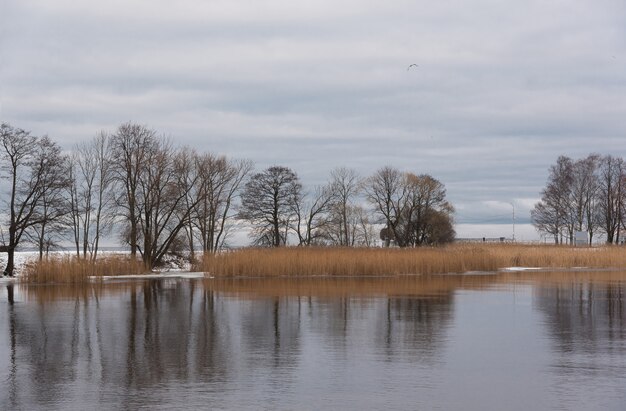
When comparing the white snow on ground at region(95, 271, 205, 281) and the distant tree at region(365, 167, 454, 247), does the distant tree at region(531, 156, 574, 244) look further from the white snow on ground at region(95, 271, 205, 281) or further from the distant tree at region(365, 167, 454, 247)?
the white snow on ground at region(95, 271, 205, 281)

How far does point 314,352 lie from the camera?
14727 millimetres

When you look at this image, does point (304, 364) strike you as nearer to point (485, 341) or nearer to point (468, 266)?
point (485, 341)

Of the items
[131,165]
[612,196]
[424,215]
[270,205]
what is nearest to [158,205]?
[131,165]

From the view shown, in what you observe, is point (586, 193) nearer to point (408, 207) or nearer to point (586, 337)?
point (408, 207)

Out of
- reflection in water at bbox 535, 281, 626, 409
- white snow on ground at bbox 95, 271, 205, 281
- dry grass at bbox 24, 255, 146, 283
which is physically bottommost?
reflection in water at bbox 535, 281, 626, 409

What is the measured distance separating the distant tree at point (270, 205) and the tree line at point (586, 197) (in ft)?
129

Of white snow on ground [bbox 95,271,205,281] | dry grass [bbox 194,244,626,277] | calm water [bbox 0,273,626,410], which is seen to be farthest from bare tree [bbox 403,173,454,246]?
calm water [bbox 0,273,626,410]

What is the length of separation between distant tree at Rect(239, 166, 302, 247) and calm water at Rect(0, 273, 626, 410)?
41.5 meters

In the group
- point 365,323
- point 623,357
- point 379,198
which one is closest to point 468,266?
point 365,323

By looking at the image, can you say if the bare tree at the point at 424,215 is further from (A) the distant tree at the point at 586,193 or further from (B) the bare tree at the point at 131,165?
(B) the bare tree at the point at 131,165

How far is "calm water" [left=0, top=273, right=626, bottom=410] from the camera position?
10953 millimetres

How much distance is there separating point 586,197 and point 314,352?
9027 cm

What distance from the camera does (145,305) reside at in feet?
79.5

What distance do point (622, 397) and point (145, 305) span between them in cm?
1608
